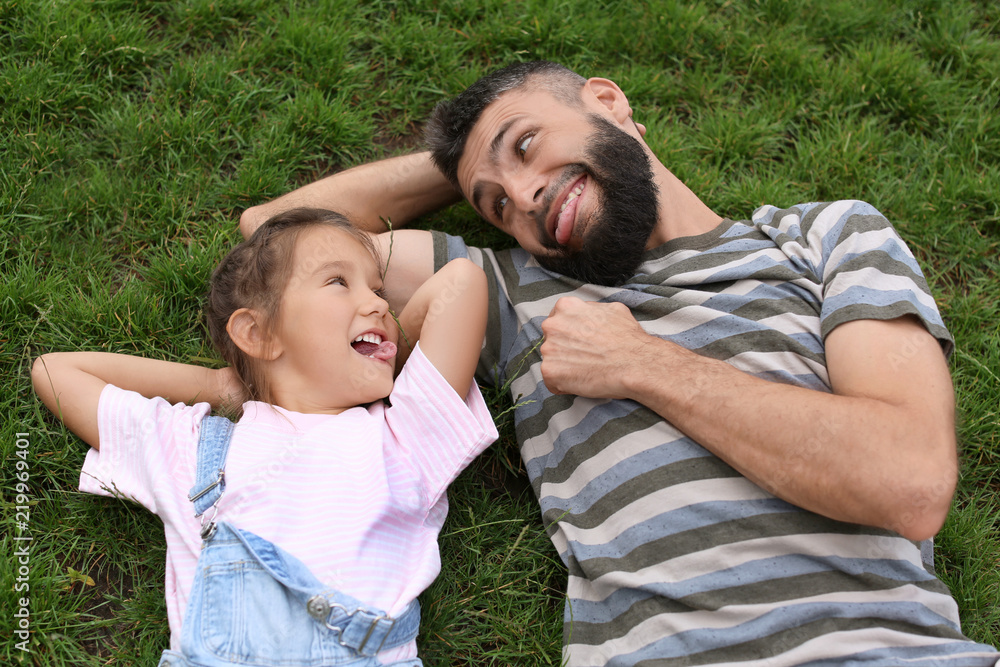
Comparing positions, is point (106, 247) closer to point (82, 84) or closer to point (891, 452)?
point (82, 84)

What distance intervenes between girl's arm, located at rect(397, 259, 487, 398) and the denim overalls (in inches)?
35.9

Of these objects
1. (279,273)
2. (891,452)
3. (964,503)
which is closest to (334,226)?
(279,273)

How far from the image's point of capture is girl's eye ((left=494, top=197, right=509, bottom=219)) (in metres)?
3.31

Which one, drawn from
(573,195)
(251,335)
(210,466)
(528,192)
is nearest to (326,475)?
(210,466)

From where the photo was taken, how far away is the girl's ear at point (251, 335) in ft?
9.31

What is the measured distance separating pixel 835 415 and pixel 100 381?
9.38 ft

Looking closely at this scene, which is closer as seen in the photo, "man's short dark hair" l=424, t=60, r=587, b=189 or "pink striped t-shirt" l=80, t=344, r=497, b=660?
"pink striped t-shirt" l=80, t=344, r=497, b=660

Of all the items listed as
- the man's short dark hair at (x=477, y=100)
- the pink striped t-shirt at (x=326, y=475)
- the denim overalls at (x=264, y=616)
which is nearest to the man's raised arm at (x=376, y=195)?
the man's short dark hair at (x=477, y=100)

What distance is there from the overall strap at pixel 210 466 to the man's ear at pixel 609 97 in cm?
229

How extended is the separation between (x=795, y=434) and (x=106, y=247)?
11.2 ft

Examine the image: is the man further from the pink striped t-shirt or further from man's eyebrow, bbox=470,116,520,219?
the pink striped t-shirt

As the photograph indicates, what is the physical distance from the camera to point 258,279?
114 inches
